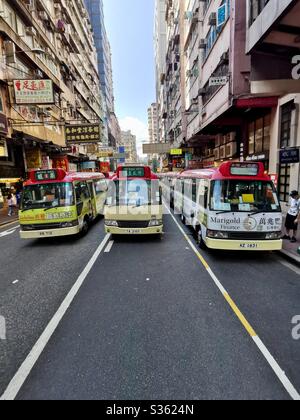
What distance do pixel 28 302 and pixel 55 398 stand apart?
2.71 meters

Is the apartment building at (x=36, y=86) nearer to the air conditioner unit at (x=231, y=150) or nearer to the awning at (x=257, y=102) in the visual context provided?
the awning at (x=257, y=102)

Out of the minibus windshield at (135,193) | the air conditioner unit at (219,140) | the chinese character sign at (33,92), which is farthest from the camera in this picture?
the air conditioner unit at (219,140)

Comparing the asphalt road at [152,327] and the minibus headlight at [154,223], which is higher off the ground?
the minibus headlight at [154,223]

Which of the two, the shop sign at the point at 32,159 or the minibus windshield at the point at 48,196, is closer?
the minibus windshield at the point at 48,196

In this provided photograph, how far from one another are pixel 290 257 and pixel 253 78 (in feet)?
25.7

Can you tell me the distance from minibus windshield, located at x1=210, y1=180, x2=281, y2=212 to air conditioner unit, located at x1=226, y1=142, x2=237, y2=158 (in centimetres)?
1372

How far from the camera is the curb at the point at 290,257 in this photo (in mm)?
6796

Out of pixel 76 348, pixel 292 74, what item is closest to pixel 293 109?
pixel 292 74

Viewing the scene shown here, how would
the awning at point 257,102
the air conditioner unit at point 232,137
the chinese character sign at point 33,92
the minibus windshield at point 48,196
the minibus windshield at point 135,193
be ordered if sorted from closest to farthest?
the minibus windshield at point 48,196, the minibus windshield at point 135,193, the awning at point 257,102, the chinese character sign at point 33,92, the air conditioner unit at point 232,137

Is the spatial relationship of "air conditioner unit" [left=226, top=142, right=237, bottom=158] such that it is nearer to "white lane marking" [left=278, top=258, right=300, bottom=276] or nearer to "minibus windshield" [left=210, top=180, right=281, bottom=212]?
"minibus windshield" [left=210, top=180, right=281, bottom=212]

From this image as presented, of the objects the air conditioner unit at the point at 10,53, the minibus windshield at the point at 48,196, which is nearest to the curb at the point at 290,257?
the minibus windshield at the point at 48,196

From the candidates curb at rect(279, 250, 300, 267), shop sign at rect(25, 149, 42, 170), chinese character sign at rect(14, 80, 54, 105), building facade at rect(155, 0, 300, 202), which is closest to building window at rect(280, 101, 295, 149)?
building facade at rect(155, 0, 300, 202)

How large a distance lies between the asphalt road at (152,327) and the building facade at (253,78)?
6783 mm

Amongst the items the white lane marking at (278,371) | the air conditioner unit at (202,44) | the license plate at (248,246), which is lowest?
the white lane marking at (278,371)
